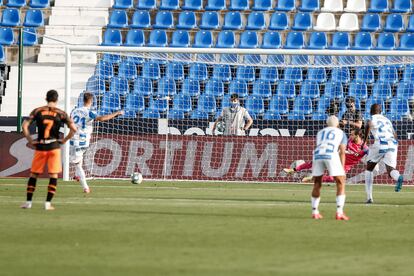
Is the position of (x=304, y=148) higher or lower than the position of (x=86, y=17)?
lower

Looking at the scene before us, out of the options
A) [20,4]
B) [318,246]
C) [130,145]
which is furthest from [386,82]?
[318,246]

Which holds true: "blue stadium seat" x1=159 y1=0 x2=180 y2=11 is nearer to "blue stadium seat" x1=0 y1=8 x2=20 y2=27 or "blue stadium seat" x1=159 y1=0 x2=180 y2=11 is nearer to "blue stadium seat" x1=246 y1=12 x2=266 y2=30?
"blue stadium seat" x1=246 y1=12 x2=266 y2=30

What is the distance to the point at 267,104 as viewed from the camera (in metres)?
31.4

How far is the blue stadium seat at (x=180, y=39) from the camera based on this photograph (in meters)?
34.0

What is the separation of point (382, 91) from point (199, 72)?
5.44 m

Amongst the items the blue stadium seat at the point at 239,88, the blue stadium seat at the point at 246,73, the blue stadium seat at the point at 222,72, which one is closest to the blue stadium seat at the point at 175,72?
the blue stadium seat at the point at 222,72

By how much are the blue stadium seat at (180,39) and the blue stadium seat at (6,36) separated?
5.25m

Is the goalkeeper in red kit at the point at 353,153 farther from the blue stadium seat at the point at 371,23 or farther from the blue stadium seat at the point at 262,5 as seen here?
the blue stadium seat at the point at 262,5

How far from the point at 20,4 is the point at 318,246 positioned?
25.3 meters

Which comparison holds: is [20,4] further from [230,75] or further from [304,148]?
[304,148]

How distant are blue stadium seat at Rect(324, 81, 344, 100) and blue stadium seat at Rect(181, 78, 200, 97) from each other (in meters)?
3.80

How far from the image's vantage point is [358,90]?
101 ft

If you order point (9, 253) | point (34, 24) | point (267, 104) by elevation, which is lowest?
point (9, 253)

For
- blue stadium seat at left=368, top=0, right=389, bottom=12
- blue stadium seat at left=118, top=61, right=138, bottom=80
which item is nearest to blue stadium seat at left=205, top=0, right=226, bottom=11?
blue stadium seat at left=118, top=61, right=138, bottom=80
